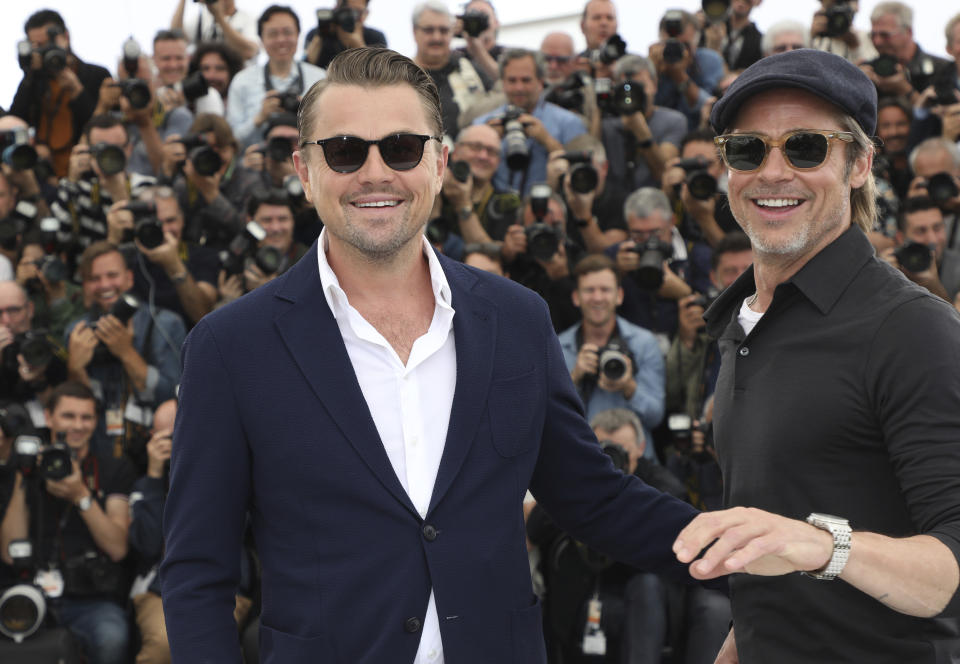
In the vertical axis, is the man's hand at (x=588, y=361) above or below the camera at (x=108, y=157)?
below

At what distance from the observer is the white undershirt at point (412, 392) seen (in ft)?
7.03

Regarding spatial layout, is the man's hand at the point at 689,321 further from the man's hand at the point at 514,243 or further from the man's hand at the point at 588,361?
the man's hand at the point at 514,243

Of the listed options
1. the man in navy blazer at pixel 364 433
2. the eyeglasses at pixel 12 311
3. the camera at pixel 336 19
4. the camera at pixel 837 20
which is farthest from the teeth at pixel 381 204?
the camera at pixel 336 19

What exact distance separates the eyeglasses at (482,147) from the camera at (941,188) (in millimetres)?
2233

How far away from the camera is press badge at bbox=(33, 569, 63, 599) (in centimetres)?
545

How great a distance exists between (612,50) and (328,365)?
234 inches

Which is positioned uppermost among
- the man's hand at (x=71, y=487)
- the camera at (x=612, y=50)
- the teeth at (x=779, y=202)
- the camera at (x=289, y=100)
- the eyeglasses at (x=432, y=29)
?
the eyeglasses at (x=432, y=29)

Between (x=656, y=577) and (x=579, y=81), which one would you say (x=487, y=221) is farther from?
(x=656, y=577)

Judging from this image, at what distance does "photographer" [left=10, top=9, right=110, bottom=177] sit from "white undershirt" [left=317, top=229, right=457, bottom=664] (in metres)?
→ 6.45

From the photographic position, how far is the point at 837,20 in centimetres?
763

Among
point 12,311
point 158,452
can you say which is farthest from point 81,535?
point 12,311

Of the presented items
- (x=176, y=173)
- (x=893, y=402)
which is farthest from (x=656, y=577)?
(x=176, y=173)

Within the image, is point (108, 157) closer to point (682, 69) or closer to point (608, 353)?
point (608, 353)

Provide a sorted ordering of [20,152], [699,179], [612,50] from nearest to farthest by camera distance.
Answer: [699,179], [20,152], [612,50]
